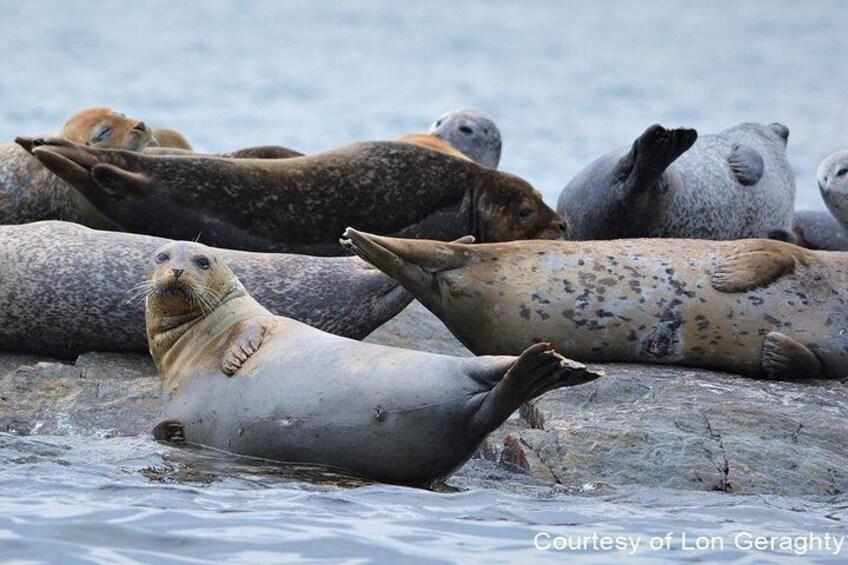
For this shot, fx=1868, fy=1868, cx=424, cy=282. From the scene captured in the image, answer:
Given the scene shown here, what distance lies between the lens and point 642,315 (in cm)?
741

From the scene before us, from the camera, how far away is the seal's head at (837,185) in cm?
1122

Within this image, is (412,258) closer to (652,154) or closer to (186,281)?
(186,281)

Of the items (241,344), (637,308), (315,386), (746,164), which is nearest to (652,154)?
(746,164)

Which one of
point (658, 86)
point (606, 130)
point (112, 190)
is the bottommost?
point (112, 190)

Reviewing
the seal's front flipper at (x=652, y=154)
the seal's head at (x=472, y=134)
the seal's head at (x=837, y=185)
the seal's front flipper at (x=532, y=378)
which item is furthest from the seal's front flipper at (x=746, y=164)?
the seal's front flipper at (x=532, y=378)

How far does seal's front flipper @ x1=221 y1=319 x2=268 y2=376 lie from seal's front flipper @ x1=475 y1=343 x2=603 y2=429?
1059mm

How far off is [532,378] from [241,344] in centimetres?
133

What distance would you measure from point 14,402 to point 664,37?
164 ft

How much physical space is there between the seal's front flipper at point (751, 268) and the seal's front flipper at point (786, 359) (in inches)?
9.9

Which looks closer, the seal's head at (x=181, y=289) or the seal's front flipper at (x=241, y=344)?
the seal's front flipper at (x=241, y=344)

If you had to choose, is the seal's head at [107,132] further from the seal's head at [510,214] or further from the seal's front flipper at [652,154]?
the seal's front flipper at [652,154]

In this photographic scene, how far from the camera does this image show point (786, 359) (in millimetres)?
7273

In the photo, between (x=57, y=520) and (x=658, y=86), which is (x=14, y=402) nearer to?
(x=57, y=520)

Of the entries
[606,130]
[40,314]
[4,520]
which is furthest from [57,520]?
[606,130]
